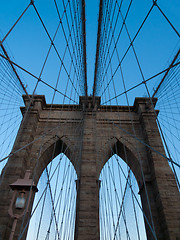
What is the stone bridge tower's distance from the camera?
20.0 ft

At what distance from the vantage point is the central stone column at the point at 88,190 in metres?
5.90

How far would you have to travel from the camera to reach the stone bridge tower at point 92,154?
608 cm

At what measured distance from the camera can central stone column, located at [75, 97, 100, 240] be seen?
19.4 ft

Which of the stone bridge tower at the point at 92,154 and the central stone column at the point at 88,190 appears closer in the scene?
the central stone column at the point at 88,190

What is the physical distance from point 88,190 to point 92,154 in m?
1.50

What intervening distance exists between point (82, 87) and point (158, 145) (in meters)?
4.82

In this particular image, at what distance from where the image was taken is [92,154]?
7723 mm

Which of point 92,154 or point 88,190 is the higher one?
point 92,154

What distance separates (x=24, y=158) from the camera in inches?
295

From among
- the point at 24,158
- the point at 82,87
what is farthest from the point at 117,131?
the point at 24,158

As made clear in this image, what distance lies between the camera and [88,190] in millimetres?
6703

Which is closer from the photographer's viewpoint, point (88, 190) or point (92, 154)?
point (88, 190)

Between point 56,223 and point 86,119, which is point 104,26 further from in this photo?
point 56,223

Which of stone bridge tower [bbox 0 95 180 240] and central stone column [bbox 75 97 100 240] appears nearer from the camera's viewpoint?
central stone column [bbox 75 97 100 240]
